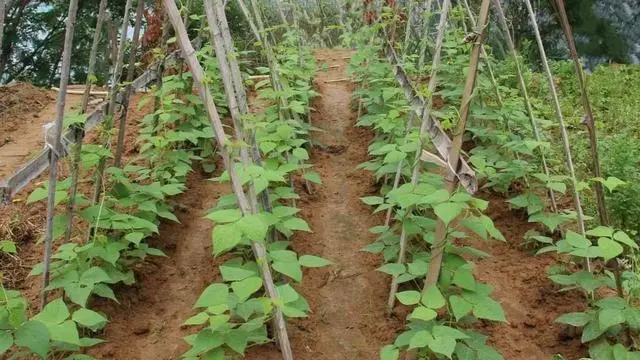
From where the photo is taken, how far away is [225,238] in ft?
7.52

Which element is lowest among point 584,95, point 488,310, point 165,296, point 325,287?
point 325,287

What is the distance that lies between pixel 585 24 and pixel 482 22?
32.0 ft

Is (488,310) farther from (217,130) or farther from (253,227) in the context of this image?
(217,130)

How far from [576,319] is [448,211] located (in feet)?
2.90

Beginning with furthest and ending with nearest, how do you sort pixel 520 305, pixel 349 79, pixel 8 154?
pixel 349 79 → pixel 8 154 → pixel 520 305

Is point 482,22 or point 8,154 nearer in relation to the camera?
point 482,22

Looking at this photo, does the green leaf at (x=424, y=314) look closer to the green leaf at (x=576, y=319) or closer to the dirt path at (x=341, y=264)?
the dirt path at (x=341, y=264)

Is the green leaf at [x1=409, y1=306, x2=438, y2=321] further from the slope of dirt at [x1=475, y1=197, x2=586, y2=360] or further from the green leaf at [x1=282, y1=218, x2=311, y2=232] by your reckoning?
the green leaf at [x1=282, y1=218, x2=311, y2=232]

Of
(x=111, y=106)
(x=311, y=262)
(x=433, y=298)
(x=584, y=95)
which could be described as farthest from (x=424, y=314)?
(x=111, y=106)

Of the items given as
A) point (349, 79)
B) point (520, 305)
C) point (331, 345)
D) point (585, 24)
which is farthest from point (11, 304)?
point (585, 24)

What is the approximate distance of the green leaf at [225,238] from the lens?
7.39 feet

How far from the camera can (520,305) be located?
333cm

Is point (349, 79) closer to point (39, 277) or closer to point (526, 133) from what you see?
point (526, 133)

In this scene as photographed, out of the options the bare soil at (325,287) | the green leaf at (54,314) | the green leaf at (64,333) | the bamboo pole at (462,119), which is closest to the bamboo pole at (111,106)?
the bare soil at (325,287)
